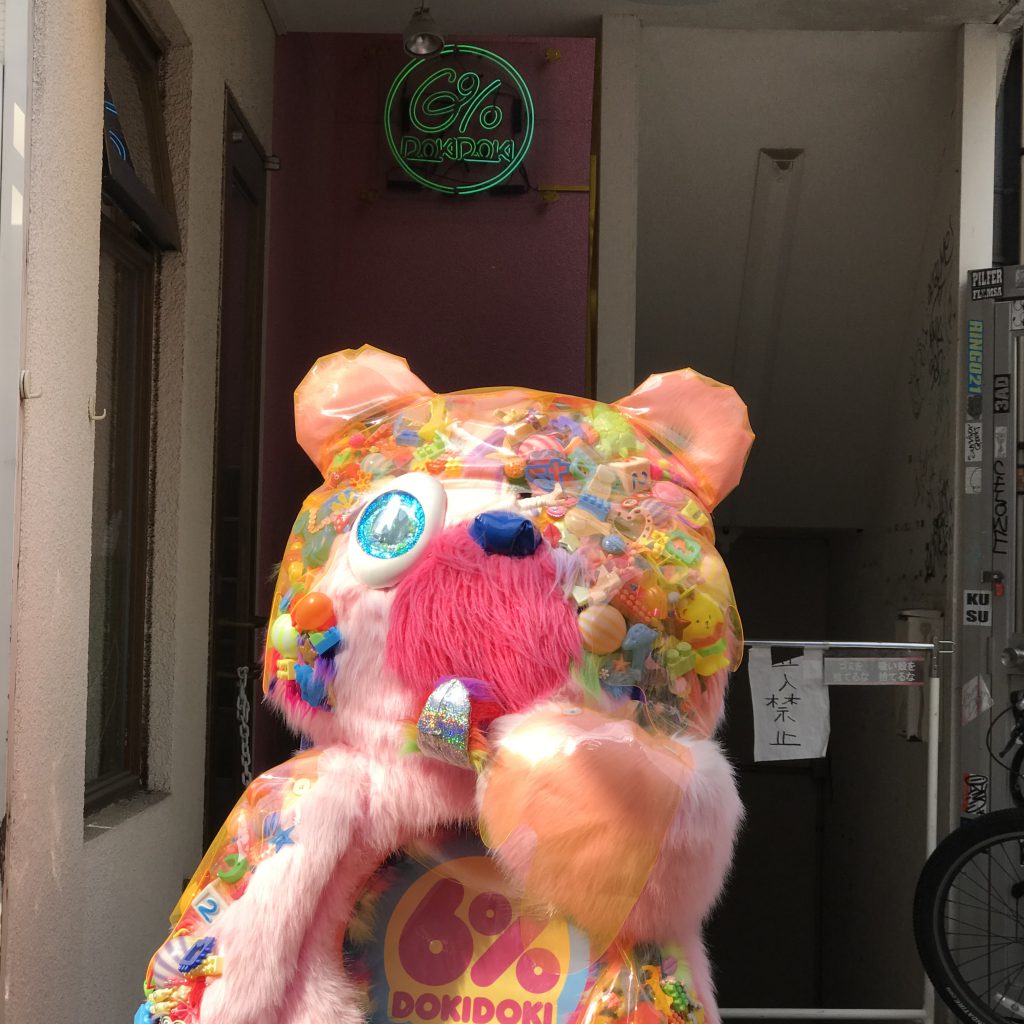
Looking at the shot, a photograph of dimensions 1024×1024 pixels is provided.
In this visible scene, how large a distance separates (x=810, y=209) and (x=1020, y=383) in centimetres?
113

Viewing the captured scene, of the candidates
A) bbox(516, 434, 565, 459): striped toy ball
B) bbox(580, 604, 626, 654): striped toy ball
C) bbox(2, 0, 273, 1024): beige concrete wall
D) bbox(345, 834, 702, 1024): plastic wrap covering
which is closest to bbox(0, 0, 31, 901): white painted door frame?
bbox(2, 0, 273, 1024): beige concrete wall

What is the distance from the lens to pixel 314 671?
1.68m

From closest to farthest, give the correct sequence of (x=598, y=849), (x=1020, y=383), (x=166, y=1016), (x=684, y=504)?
(x=598, y=849) < (x=166, y=1016) < (x=684, y=504) < (x=1020, y=383)

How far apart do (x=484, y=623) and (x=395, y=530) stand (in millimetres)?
200

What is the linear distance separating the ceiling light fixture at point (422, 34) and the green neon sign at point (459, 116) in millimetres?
674

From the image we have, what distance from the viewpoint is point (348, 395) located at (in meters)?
1.98

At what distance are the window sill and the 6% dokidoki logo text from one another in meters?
0.97

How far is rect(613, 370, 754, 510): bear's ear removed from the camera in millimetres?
1923

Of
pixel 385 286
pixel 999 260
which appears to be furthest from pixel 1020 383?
pixel 385 286

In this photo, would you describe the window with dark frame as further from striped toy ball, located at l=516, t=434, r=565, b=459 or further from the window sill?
striped toy ball, located at l=516, t=434, r=565, b=459

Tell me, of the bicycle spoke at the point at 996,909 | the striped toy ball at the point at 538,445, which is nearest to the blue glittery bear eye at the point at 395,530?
the striped toy ball at the point at 538,445

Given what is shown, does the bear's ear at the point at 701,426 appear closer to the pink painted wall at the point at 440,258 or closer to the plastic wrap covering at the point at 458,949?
the plastic wrap covering at the point at 458,949

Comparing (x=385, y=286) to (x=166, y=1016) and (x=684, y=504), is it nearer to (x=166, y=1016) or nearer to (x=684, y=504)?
(x=684, y=504)

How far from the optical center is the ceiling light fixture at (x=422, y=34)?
3684 millimetres
